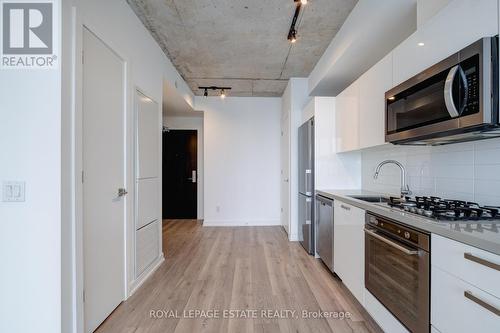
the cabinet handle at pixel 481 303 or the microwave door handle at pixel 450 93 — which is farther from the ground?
the microwave door handle at pixel 450 93

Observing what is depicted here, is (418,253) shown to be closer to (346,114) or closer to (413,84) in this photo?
(413,84)

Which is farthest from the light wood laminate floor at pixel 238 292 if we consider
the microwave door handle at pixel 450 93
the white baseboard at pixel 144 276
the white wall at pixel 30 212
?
the microwave door handle at pixel 450 93

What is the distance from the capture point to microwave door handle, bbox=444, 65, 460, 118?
4.09 ft

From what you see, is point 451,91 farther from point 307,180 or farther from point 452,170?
point 307,180

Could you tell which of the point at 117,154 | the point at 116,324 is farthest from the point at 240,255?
the point at 117,154

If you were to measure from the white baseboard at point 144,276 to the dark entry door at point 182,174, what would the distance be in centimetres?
246

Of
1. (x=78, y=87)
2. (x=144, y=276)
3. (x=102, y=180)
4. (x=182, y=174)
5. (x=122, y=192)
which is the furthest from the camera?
(x=182, y=174)

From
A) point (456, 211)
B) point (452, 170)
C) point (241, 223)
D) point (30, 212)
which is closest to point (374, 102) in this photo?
point (452, 170)

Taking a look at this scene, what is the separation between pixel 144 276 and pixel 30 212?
5.05 ft

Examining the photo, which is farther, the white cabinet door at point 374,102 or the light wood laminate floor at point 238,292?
the white cabinet door at point 374,102

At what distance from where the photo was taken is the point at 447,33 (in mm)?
1367

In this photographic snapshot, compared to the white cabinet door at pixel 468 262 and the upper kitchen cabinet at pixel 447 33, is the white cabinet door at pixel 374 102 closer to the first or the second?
the upper kitchen cabinet at pixel 447 33

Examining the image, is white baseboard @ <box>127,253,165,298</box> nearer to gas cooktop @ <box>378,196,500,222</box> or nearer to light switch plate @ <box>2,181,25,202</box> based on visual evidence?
light switch plate @ <box>2,181,25,202</box>

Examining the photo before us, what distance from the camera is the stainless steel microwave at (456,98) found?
111cm
